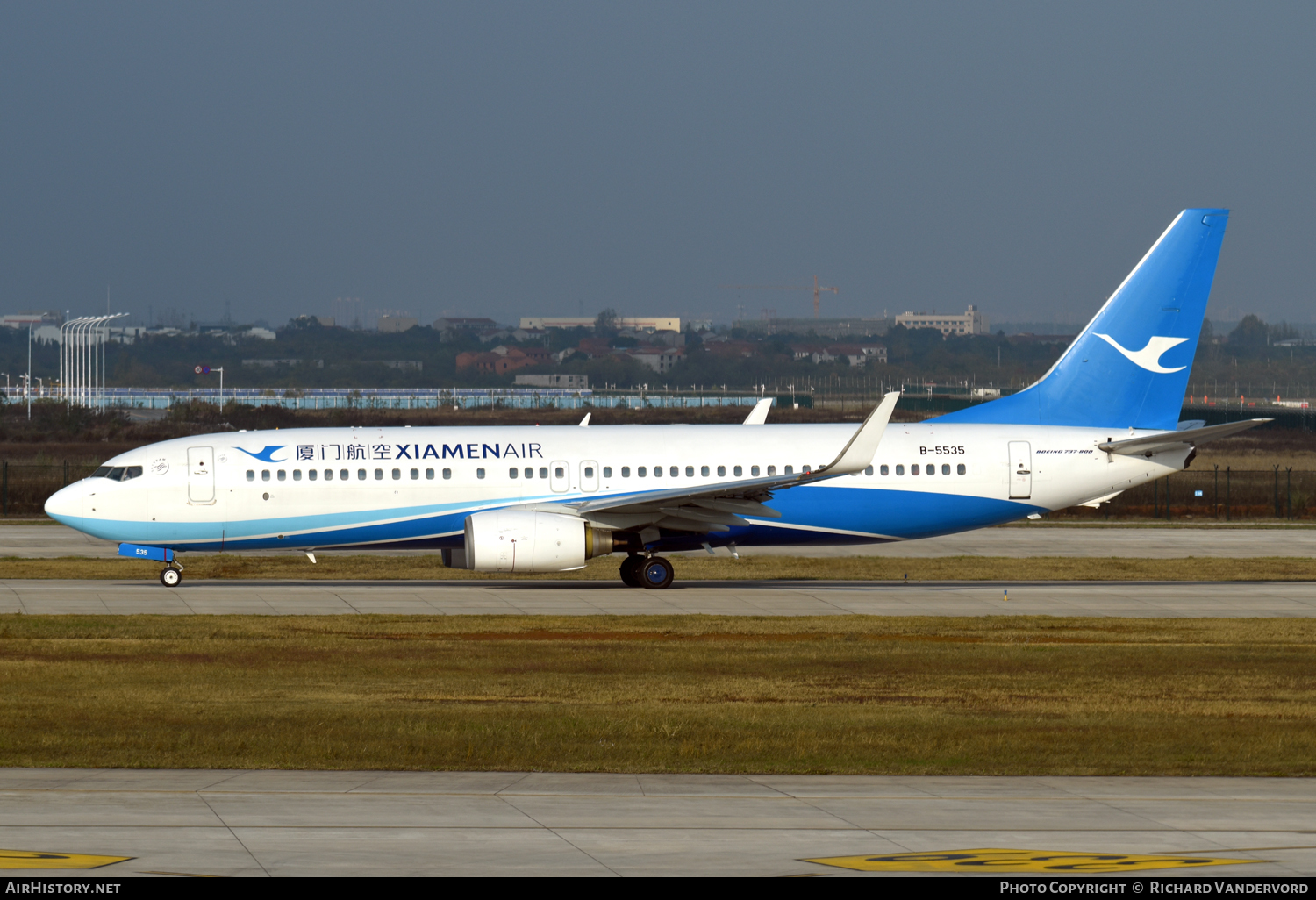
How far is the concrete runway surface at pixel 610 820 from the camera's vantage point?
10.9 meters

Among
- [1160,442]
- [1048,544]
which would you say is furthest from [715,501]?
[1048,544]

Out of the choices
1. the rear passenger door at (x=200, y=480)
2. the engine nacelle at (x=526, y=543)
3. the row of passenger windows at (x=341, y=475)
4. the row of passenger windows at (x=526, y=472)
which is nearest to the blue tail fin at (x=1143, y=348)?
the row of passenger windows at (x=526, y=472)

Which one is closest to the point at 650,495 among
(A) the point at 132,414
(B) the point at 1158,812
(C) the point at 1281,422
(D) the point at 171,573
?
(D) the point at 171,573

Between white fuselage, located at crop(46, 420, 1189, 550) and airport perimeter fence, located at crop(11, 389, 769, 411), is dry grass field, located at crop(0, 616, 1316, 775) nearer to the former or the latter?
white fuselage, located at crop(46, 420, 1189, 550)

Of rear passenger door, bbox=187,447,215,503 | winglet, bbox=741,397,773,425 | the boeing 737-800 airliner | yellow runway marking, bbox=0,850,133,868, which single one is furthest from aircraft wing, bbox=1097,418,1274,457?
yellow runway marking, bbox=0,850,133,868

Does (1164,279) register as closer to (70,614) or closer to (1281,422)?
(70,614)

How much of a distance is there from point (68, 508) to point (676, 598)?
1334cm

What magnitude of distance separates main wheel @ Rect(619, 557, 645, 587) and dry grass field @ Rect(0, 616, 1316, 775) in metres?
5.86

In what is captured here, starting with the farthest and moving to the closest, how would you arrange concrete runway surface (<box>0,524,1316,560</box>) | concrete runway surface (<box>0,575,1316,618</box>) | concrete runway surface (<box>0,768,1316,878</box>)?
concrete runway surface (<box>0,524,1316,560</box>), concrete runway surface (<box>0,575,1316,618</box>), concrete runway surface (<box>0,768,1316,878</box>)

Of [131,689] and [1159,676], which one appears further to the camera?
[1159,676]

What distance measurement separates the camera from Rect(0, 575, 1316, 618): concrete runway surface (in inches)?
1171

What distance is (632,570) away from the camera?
3406 cm
